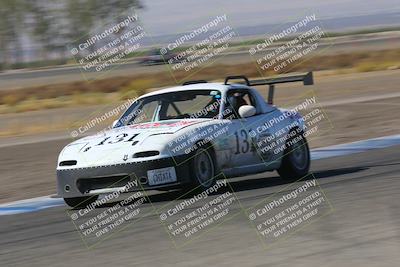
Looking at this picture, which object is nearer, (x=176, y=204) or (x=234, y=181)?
(x=176, y=204)

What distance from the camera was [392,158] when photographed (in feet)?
46.4

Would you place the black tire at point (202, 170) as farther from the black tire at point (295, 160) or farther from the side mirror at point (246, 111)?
the black tire at point (295, 160)

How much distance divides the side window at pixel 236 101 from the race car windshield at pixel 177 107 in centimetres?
15

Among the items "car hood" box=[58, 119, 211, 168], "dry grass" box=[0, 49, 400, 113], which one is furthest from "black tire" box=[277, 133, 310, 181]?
"dry grass" box=[0, 49, 400, 113]

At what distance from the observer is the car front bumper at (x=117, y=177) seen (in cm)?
1027

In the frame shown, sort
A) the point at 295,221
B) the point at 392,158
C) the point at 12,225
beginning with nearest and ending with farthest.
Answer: the point at 295,221
the point at 12,225
the point at 392,158

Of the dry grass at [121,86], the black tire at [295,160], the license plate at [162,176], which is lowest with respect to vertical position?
the dry grass at [121,86]

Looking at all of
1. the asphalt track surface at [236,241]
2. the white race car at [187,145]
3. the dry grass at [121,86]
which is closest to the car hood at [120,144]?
the white race car at [187,145]

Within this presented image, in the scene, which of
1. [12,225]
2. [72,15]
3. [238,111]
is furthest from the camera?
[72,15]

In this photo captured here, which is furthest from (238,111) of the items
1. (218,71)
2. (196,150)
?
(218,71)

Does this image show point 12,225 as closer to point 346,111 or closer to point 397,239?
point 397,239

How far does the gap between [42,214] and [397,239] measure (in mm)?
4696

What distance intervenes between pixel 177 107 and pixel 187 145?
1.28 meters

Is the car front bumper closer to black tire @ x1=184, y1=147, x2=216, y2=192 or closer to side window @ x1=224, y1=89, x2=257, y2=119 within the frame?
black tire @ x1=184, y1=147, x2=216, y2=192
